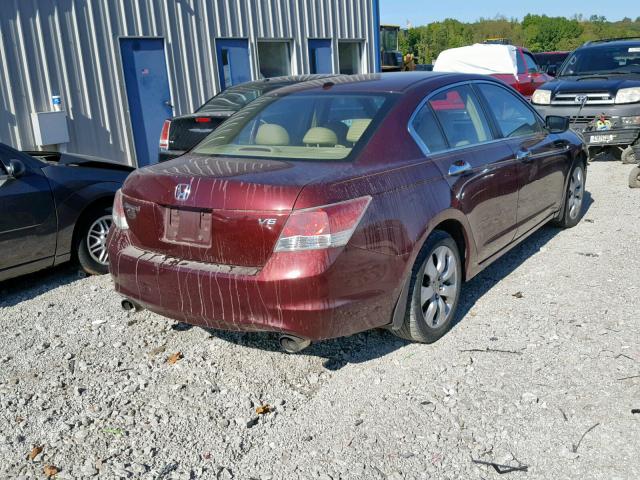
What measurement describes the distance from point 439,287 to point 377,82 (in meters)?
1.45

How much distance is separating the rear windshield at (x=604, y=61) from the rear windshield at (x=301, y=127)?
26.6 feet

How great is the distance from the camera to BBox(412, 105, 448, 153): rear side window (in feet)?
12.4

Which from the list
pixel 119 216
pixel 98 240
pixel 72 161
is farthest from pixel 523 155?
pixel 72 161

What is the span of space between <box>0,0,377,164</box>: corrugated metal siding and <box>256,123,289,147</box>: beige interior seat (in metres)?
6.15

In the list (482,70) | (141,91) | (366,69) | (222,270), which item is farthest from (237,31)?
(222,270)

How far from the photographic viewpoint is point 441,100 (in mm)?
4086

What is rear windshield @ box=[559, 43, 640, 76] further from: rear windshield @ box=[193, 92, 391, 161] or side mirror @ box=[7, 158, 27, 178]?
side mirror @ box=[7, 158, 27, 178]

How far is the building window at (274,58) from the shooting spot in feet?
41.9

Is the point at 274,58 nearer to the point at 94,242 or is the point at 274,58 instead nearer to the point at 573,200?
the point at 573,200

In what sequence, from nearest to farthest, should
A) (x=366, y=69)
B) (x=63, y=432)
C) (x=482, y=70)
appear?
(x=63, y=432), (x=366, y=69), (x=482, y=70)

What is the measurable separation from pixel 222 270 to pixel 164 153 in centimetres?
486

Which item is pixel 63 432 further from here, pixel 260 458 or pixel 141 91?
pixel 141 91

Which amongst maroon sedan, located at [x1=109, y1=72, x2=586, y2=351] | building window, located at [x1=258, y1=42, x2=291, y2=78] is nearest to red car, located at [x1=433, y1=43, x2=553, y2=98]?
building window, located at [x1=258, y1=42, x2=291, y2=78]

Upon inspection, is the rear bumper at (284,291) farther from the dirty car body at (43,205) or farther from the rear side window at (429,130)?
the dirty car body at (43,205)
